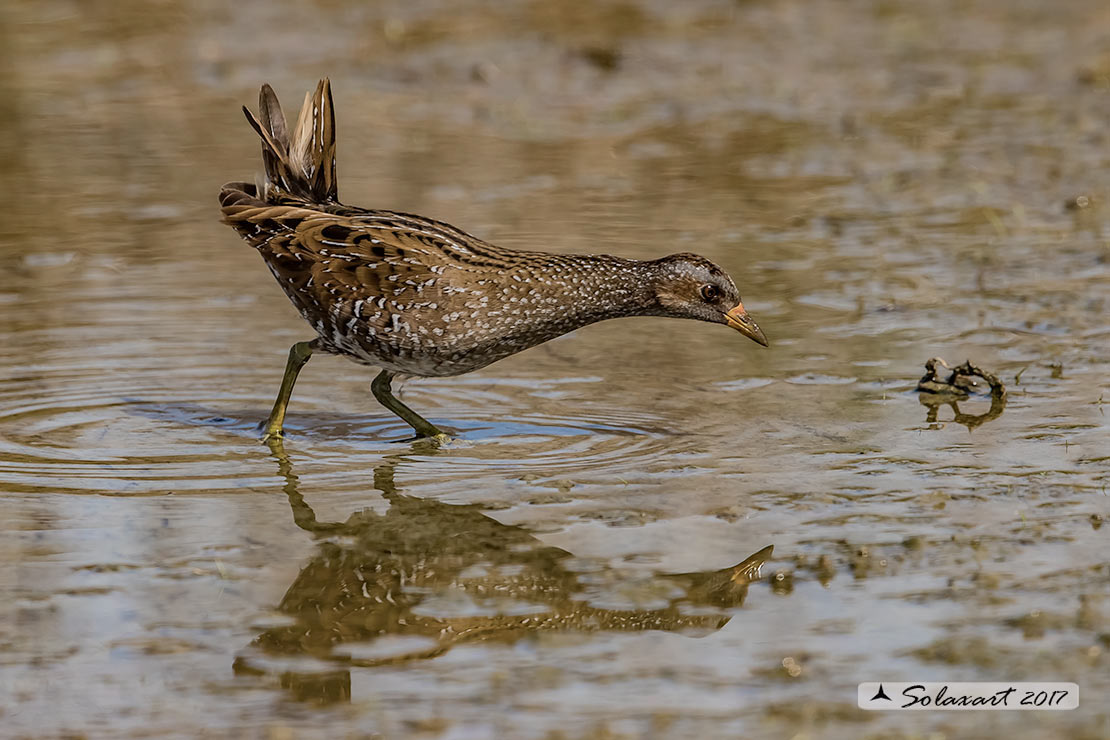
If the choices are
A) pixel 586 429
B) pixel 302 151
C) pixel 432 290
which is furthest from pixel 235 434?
pixel 586 429

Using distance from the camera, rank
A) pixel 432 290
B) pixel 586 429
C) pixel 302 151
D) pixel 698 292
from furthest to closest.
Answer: pixel 302 151 → pixel 586 429 → pixel 698 292 → pixel 432 290

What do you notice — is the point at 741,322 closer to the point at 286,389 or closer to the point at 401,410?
the point at 401,410

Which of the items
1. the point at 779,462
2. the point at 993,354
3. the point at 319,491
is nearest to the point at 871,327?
the point at 993,354

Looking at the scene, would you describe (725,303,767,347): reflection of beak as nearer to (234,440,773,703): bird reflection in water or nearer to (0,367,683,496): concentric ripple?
(0,367,683,496): concentric ripple

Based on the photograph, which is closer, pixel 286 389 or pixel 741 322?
pixel 741 322

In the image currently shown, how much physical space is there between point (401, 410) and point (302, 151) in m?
1.33

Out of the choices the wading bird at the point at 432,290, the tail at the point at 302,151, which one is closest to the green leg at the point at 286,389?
the wading bird at the point at 432,290

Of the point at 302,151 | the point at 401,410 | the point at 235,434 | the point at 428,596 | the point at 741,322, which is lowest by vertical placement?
the point at 428,596

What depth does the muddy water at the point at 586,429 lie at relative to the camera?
502cm

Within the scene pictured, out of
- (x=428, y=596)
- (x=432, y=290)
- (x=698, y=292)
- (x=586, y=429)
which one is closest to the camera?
(x=428, y=596)

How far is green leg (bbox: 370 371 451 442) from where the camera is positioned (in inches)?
297

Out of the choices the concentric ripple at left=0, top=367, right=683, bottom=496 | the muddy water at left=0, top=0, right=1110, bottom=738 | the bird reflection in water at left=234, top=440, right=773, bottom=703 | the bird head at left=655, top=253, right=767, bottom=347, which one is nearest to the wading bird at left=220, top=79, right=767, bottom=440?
the bird head at left=655, top=253, right=767, bottom=347

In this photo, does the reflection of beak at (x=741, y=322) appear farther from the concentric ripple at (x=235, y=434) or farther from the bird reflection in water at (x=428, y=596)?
the bird reflection in water at (x=428, y=596)

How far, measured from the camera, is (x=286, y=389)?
7.64m
